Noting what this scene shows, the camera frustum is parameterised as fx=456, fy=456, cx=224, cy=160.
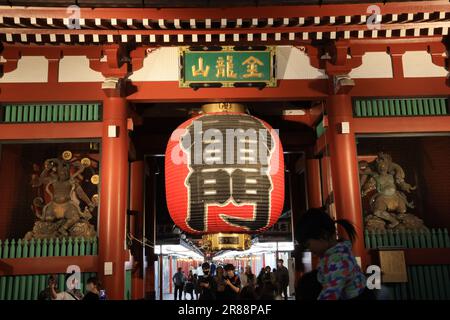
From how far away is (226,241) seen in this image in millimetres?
7305

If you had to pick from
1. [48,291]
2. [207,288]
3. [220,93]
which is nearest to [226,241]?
[207,288]

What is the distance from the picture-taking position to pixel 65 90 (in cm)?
784

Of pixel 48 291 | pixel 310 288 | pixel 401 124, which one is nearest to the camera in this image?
pixel 310 288

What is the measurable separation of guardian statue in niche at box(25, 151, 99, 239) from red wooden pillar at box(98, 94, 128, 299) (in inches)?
30.1

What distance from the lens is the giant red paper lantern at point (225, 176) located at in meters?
6.87

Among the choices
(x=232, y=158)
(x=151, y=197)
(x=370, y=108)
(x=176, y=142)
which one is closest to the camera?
(x=232, y=158)

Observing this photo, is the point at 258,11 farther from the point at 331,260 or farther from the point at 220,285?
the point at 331,260

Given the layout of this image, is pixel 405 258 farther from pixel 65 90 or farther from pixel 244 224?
pixel 65 90

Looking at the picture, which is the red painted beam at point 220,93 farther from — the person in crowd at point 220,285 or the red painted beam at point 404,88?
the person in crowd at point 220,285

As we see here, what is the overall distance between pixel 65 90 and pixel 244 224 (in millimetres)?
3833

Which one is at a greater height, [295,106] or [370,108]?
[295,106]

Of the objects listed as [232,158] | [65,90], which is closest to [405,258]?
[232,158]

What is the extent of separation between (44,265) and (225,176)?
10.5 feet

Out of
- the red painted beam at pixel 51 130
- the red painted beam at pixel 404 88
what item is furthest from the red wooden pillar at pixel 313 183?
the red painted beam at pixel 51 130
